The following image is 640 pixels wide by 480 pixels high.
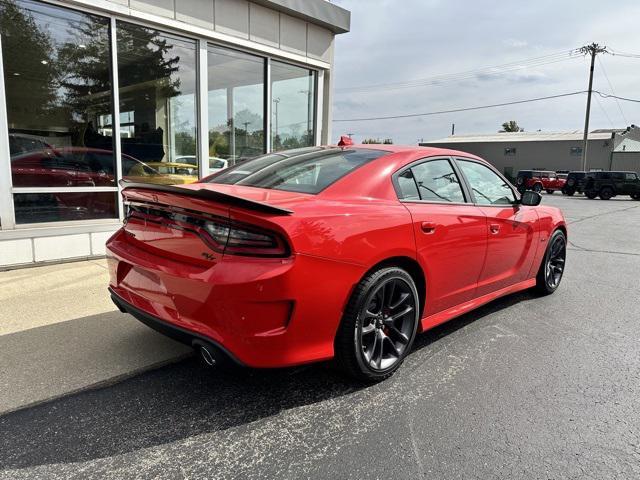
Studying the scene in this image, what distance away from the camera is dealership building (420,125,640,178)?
42.7 m

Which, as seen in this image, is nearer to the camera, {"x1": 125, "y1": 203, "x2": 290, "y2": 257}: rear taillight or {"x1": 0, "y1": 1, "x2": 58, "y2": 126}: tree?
{"x1": 125, "y1": 203, "x2": 290, "y2": 257}: rear taillight

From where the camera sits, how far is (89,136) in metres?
6.21

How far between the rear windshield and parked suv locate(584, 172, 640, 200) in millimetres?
29801

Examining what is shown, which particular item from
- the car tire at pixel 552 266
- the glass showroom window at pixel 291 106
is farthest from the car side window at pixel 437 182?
the glass showroom window at pixel 291 106

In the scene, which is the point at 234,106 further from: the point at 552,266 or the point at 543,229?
the point at 552,266

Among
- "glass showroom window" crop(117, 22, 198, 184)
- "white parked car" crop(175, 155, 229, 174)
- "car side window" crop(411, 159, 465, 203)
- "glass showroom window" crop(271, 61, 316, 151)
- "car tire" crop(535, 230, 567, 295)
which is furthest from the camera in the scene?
"glass showroom window" crop(271, 61, 316, 151)

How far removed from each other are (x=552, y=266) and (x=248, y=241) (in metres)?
4.06

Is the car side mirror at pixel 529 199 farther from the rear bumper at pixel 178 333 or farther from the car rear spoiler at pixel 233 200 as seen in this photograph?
the rear bumper at pixel 178 333

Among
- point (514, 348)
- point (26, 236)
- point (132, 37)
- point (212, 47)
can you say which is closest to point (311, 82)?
point (212, 47)

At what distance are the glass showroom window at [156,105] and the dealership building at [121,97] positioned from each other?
2 cm

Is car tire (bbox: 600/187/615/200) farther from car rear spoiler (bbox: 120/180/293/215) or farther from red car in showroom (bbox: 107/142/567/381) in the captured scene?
car rear spoiler (bbox: 120/180/293/215)

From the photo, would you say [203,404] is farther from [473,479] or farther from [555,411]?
[555,411]

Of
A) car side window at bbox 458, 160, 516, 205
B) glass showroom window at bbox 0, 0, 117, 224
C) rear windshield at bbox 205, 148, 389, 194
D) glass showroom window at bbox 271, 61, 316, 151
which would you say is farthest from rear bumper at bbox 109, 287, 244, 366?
glass showroom window at bbox 271, 61, 316, 151

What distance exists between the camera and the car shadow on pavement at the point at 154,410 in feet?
7.32
